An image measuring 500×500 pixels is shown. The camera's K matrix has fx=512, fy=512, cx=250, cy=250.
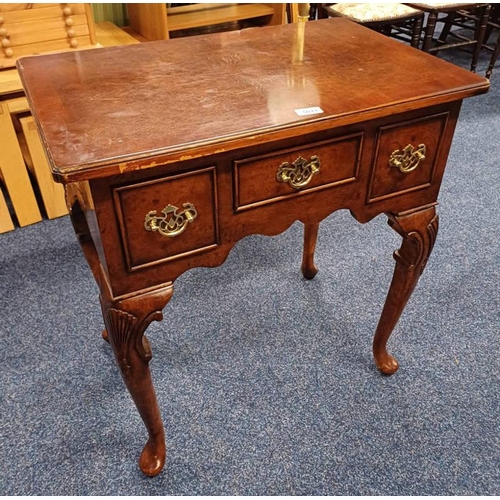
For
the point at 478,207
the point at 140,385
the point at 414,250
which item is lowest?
the point at 478,207

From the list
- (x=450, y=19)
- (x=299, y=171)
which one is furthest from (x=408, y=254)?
(x=450, y=19)

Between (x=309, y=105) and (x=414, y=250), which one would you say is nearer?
(x=309, y=105)

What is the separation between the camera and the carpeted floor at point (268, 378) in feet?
3.47

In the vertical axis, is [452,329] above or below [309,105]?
below

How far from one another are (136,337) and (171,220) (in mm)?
216

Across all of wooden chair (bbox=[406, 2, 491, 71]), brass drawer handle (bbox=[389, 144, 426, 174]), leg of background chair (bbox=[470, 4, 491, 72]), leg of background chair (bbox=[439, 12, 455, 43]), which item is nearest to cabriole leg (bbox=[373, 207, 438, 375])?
brass drawer handle (bbox=[389, 144, 426, 174])

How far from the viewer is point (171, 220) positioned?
77cm

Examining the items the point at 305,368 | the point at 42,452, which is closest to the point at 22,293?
the point at 42,452

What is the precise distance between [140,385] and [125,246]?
0.99ft

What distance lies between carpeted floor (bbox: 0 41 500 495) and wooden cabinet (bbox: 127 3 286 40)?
84 centimetres

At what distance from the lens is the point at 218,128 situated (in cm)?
74

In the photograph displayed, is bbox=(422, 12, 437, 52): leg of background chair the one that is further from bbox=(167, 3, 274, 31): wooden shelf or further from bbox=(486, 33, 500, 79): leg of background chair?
bbox=(167, 3, 274, 31): wooden shelf

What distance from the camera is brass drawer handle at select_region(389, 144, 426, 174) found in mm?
895

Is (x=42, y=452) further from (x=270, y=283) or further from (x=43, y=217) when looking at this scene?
(x=43, y=217)
